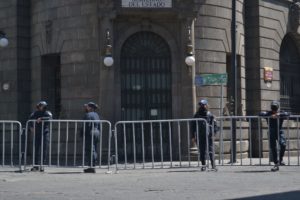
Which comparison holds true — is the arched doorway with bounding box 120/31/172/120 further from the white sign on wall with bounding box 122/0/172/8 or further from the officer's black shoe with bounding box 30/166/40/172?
the officer's black shoe with bounding box 30/166/40/172

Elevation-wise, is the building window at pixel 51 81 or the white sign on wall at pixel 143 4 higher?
the white sign on wall at pixel 143 4

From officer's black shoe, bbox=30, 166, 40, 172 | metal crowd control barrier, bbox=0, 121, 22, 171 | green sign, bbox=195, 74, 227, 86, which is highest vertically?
green sign, bbox=195, 74, 227, 86

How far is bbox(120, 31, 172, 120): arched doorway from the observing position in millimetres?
17766

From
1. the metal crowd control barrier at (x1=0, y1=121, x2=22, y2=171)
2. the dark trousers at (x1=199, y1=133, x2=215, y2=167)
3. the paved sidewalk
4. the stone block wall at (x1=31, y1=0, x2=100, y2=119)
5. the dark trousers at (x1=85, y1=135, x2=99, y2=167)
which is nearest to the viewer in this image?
the paved sidewalk

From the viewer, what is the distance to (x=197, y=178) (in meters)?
11.9

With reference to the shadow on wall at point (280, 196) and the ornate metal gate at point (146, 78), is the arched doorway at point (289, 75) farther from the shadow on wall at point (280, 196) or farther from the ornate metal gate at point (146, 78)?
the shadow on wall at point (280, 196)

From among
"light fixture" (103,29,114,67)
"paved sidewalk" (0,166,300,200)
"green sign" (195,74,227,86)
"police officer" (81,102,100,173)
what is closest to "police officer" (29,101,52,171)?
"paved sidewalk" (0,166,300,200)

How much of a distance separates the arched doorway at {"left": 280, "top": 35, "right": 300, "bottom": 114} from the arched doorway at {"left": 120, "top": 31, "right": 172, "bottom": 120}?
19.4 ft

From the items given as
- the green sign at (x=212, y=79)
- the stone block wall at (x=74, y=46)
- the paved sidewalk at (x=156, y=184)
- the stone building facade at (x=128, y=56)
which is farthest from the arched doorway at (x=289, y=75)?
the paved sidewalk at (x=156, y=184)

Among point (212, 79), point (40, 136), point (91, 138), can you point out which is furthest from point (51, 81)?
point (91, 138)

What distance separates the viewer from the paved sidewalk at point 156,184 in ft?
30.5

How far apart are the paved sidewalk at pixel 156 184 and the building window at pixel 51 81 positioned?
5793 mm

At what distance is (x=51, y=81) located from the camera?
1961cm

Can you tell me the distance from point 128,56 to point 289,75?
748cm
